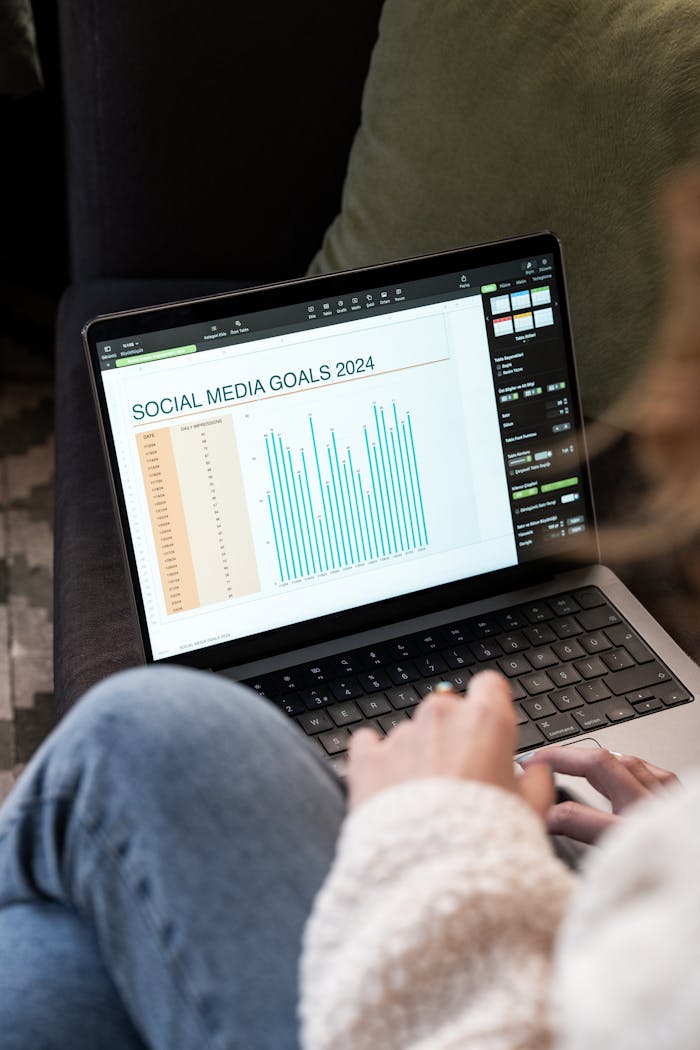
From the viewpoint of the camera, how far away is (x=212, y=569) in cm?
81

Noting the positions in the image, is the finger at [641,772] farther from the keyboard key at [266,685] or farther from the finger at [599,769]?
the keyboard key at [266,685]

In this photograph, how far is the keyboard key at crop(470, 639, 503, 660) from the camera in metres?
0.87

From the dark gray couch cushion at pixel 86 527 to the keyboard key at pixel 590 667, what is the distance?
1.09ft

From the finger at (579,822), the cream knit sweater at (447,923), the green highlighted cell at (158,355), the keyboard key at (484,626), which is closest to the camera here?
the cream knit sweater at (447,923)

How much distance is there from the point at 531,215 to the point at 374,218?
0.60ft

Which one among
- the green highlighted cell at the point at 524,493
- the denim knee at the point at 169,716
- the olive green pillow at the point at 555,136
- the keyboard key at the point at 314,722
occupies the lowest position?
the keyboard key at the point at 314,722

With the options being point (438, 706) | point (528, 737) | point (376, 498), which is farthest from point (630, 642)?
point (438, 706)

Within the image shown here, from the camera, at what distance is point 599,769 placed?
0.73 m

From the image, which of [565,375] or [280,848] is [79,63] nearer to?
[565,375]

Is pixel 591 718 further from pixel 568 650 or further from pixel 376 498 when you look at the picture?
pixel 376 498

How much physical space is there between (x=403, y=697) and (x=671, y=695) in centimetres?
20

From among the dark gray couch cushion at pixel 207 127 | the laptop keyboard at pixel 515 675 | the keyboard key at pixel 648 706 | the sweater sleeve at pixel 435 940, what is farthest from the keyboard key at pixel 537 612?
the dark gray couch cushion at pixel 207 127

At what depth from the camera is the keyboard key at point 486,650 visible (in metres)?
0.87

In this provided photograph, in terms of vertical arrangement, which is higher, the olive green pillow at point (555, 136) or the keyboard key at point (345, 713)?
the olive green pillow at point (555, 136)
